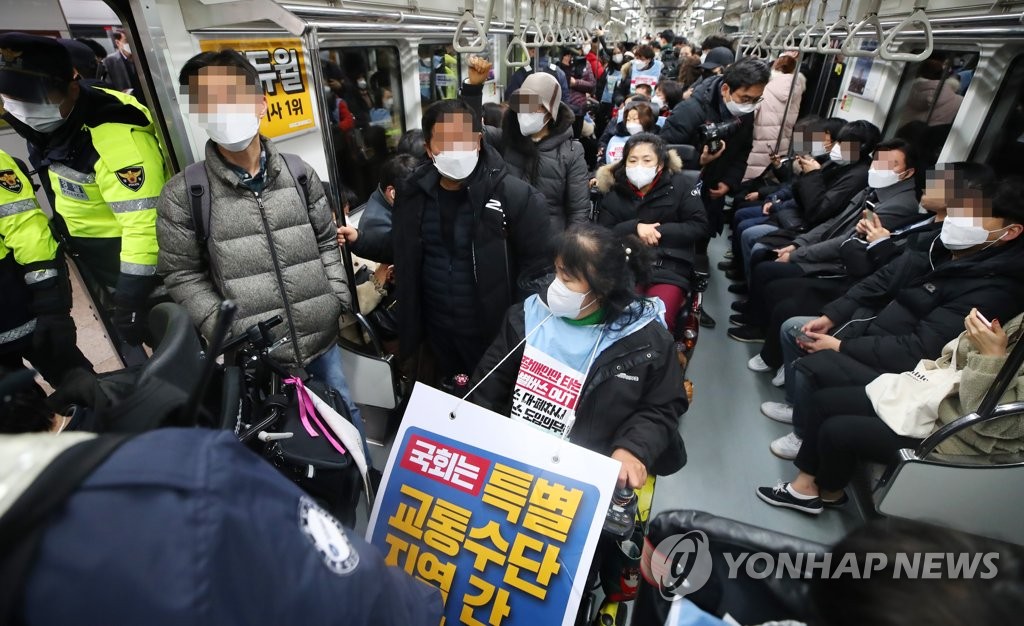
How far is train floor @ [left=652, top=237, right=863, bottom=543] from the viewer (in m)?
2.62

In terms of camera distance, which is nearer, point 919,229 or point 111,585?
point 111,585

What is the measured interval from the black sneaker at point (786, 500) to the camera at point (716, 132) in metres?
3.27

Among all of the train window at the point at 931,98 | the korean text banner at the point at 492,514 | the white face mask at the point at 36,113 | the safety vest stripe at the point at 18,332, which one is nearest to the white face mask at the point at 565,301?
the korean text banner at the point at 492,514

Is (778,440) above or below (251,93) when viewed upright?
below

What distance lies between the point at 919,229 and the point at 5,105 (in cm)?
449

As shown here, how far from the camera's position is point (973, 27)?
290 centimetres

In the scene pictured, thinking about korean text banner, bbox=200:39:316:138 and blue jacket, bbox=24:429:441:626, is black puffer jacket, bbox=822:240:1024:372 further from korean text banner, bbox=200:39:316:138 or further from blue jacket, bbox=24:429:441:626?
korean text banner, bbox=200:39:316:138

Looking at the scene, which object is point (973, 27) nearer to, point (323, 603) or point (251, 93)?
point (251, 93)

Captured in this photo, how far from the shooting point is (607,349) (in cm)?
178

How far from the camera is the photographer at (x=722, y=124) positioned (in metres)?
4.46

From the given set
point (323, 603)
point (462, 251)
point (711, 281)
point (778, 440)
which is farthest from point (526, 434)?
point (711, 281)

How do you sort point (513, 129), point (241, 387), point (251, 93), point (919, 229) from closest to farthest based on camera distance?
point (241, 387)
point (251, 93)
point (919, 229)
point (513, 129)

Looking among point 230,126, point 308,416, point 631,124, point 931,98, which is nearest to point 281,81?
point 230,126

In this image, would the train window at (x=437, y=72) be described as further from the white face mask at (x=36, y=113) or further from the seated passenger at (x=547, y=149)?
the white face mask at (x=36, y=113)
